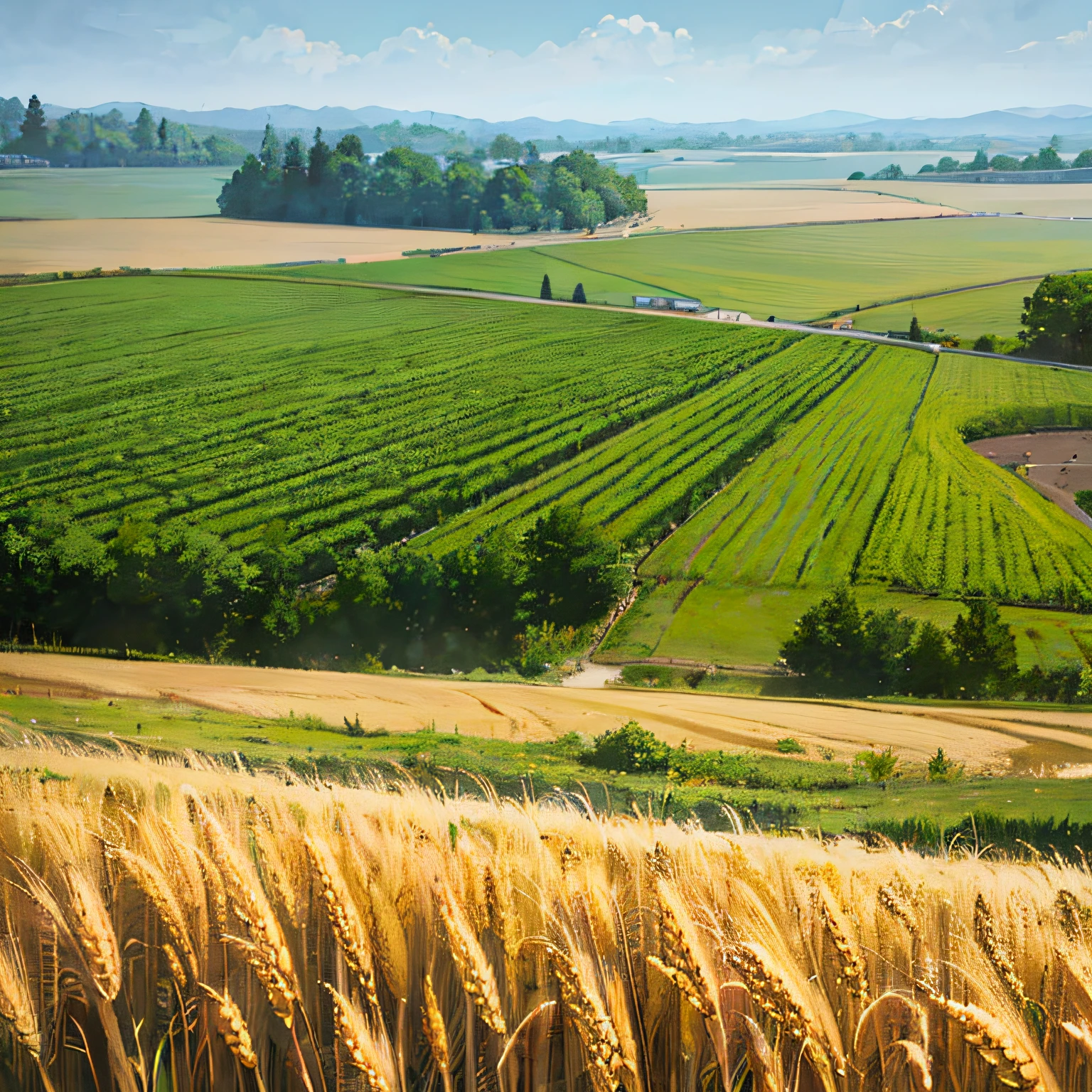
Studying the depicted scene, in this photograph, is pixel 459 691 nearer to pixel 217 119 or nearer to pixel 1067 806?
pixel 1067 806

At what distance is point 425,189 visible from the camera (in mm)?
6273

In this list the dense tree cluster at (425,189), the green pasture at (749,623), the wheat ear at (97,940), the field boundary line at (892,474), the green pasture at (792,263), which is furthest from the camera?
the dense tree cluster at (425,189)

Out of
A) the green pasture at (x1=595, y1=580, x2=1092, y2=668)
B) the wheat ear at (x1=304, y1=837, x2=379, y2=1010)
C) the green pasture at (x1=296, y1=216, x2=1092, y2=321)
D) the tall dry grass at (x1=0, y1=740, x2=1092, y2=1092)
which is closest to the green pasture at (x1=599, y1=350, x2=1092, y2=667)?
the green pasture at (x1=595, y1=580, x2=1092, y2=668)

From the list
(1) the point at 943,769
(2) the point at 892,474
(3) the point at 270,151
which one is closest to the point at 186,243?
(3) the point at 270,151

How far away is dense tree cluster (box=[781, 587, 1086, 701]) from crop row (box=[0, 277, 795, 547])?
1.88 metres

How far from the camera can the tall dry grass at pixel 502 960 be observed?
6.44 feet

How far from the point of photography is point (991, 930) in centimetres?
233

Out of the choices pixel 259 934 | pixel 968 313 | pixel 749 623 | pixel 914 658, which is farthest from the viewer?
pixel 968 313

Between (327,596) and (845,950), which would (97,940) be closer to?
(845,950)

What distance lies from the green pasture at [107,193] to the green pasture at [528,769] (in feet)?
12.2

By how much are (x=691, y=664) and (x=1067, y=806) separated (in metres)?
1.72

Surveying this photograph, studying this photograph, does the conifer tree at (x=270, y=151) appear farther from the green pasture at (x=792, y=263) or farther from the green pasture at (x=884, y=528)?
the green pasture at (x=884, y=528)

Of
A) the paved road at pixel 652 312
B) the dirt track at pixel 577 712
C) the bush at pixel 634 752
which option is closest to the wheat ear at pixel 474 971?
the bush at pixel 634 752

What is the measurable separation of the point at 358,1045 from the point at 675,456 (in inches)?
156
